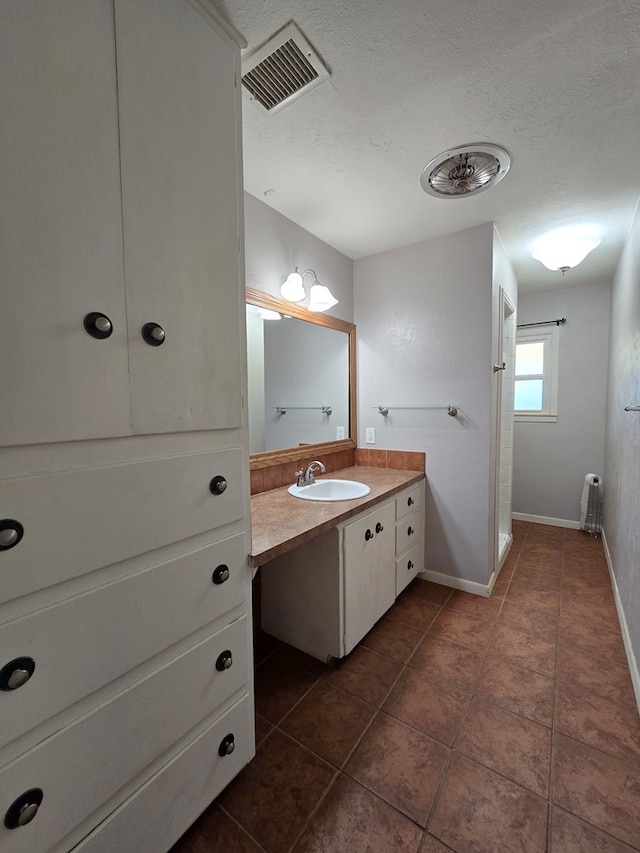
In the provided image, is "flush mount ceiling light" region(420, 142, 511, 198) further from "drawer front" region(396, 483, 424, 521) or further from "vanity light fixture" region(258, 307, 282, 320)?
"drawer front" region(396, 483, 424, 521)

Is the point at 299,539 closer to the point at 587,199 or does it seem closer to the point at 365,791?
the point at 365,791

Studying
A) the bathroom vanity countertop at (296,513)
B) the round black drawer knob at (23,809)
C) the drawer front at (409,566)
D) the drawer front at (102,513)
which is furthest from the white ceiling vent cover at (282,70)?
the drawer front at (409,566)

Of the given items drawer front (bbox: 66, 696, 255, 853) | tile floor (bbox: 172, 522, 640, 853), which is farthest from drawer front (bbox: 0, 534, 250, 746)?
tile floor (bbox: 172, 522, 640, 853)

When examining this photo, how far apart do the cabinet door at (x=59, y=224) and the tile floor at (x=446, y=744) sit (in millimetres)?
1303

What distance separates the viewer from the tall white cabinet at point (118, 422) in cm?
63

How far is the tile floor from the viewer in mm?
1021

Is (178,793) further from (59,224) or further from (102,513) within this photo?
(59,224)

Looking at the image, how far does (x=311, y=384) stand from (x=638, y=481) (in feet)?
5.92

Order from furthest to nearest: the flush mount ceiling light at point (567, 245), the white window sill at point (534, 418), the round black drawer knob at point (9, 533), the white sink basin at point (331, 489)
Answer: the white window sill at point (534, 418) < the flush mount ceiling light at point (567, 245) < the white sink basin at point (331, 489) < the round black drawer knob at point (9, 533)

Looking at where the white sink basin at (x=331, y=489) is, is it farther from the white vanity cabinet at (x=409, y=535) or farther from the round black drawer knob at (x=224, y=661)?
the round black drawer knob at (x=224, y=661)

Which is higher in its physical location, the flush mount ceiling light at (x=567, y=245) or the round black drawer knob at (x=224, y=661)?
the flush mount ceiling light at (x=567, y=245)

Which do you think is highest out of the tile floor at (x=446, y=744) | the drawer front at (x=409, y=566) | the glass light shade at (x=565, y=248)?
the glass light shade at (x=565, y=248)

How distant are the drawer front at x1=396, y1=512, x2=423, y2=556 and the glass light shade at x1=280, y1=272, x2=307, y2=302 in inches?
56.8

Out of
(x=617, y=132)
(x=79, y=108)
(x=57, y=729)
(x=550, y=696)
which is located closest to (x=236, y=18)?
(x=79, y=108)
